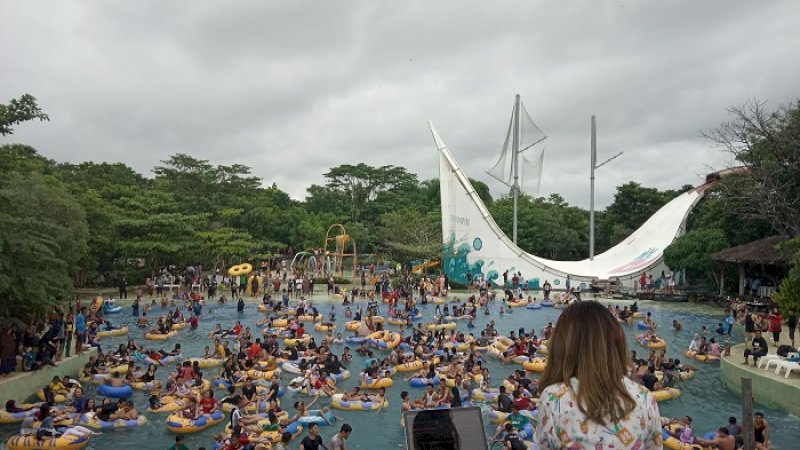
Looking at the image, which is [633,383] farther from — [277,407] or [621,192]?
[621,192]

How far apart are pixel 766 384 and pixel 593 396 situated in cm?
1661

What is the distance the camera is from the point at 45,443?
479 inches

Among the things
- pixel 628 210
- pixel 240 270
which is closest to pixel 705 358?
pixel 240 270

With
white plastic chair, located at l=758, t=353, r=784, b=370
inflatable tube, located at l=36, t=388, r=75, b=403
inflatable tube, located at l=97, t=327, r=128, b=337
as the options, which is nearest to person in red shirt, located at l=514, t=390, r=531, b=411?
white plastic chair, located at l=758, t=353, r=784, b=370

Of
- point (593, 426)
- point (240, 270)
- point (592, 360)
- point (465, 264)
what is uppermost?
point (465, 264)

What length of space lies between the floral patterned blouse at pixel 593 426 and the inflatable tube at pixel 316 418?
1255 cm

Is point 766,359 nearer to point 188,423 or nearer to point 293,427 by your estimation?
point 293,427

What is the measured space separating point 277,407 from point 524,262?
99.7 ft

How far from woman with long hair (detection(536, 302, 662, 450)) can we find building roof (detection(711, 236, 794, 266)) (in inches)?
1208

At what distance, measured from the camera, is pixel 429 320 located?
29422 millimetres

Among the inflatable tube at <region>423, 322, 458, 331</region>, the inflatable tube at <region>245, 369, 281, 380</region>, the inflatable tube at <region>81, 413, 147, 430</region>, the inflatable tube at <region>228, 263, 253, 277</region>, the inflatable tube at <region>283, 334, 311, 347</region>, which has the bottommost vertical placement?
the inflatable tube at <region>81, 413, 147, 430</region>

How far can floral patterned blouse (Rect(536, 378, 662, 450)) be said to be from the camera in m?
2.29

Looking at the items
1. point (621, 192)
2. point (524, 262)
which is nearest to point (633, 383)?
point (524, 262)

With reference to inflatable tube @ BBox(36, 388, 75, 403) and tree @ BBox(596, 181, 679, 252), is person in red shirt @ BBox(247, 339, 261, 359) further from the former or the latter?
tree @ BBox(596, 181, 679, 252)
